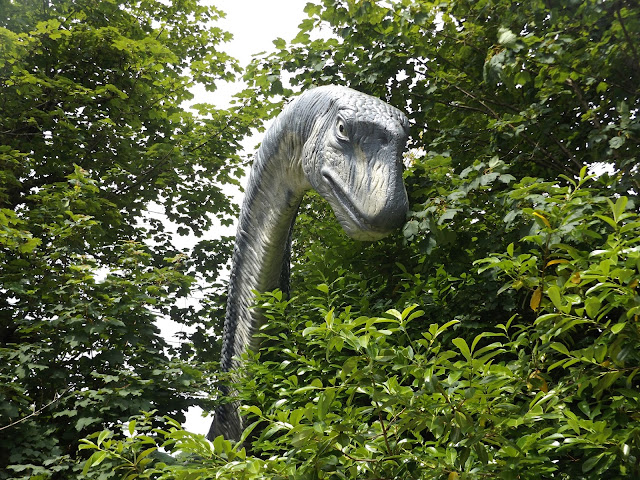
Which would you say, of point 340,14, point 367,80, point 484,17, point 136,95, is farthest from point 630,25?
point 136,95

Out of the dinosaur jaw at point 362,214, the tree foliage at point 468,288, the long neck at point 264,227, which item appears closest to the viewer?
the tree foliage at point 468,288

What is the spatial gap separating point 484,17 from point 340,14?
96cm

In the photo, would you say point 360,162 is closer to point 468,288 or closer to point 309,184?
point 309,184

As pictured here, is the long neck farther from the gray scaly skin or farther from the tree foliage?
the tree foliage

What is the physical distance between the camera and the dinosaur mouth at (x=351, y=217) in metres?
2.18

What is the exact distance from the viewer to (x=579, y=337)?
281 cm

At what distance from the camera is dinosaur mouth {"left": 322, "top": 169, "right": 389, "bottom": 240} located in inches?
85.7

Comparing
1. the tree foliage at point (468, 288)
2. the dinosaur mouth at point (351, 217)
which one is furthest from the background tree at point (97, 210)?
the dinosaur mouth at point (351, 217)

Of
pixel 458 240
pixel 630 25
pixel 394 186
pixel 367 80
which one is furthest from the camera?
pixel 367 80

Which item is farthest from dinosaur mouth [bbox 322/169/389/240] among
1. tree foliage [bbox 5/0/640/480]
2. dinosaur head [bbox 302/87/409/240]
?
tree foliage [bbox 5/0/640/480]

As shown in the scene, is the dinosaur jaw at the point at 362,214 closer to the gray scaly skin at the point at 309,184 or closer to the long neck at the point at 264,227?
the gray scaly skin at the point at 309,184

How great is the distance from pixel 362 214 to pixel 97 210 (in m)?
3.54

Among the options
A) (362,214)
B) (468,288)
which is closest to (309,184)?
(362,214)

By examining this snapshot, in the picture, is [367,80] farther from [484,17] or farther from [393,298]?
[393,298]
